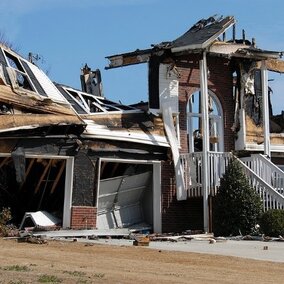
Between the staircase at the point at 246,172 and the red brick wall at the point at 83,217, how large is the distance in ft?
11.6

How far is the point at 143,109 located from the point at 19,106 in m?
5.37

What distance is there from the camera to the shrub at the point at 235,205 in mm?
19625

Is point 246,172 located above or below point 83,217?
above

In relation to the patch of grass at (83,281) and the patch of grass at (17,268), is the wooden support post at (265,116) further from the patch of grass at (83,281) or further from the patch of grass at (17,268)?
the patch of grass at (83,281)

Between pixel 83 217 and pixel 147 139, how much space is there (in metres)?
3.46

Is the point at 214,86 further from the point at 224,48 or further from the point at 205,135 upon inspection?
the point at 205,135

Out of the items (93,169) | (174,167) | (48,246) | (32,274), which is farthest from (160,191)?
(32,274)

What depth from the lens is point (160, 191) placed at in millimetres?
22312

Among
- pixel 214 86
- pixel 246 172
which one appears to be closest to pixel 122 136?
pixel 246 172

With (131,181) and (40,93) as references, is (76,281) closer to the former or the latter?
(40,93)

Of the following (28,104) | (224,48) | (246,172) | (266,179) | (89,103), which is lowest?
(266,179)

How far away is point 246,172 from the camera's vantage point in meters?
21.3

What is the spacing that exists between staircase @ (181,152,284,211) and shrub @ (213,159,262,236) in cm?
76

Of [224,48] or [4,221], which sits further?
[224,48]
